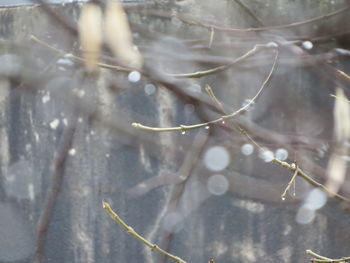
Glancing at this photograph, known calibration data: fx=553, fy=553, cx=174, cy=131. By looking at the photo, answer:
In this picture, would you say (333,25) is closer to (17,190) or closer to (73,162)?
(73,162)

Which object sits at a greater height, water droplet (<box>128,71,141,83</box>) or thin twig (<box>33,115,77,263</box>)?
water droplet (<box>128,71,141,83</box>)

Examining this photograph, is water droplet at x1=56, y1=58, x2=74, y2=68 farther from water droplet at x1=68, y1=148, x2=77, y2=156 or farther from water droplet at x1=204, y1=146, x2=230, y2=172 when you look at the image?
water droplet at x1=204, y1=146, x2=230, y2=172

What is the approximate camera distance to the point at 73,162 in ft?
5.58

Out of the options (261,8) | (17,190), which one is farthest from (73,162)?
(261,8)

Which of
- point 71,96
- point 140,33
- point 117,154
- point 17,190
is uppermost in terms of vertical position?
point 140,33

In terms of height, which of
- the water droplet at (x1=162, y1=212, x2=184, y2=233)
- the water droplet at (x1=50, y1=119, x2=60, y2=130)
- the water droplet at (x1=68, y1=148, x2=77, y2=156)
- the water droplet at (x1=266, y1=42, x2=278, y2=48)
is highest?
the water droplet at (x1=266, y1=42, x2=278, y2=48)

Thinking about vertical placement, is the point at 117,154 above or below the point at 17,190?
above

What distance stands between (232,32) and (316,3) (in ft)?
0.88

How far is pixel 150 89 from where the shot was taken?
171 cm

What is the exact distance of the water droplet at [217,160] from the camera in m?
1.68

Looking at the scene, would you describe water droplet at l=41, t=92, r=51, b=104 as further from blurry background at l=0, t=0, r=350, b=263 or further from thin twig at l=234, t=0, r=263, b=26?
thin twig at l=234, t=0, r=263, b=26

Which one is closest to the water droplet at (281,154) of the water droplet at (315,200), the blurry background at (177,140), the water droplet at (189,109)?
the blurry background at (177,140)

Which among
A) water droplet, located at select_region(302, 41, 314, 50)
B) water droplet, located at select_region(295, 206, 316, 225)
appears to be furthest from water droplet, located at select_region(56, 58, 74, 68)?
water droplet, located at select_region(295, 206, 316, 225)

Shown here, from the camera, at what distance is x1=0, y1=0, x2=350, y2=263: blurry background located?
167 cm
